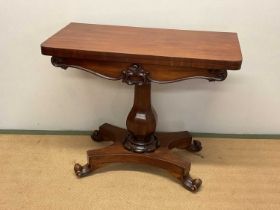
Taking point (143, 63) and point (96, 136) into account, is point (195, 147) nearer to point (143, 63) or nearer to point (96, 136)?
point (96, 136)

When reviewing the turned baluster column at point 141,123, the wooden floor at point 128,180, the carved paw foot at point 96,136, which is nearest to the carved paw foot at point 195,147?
the wooden floor at point 128,180

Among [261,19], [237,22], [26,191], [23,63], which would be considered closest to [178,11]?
[237,22]

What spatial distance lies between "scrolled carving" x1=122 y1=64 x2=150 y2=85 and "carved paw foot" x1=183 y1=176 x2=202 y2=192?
0.50 metres

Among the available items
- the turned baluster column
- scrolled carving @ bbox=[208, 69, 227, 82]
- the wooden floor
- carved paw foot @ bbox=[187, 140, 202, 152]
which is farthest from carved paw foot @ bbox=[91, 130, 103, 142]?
scrolled carving @ bbox=[208, 69, 227, 82]

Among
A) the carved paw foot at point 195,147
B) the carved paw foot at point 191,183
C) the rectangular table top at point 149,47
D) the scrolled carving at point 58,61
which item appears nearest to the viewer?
the rectangular table top at point 149,47

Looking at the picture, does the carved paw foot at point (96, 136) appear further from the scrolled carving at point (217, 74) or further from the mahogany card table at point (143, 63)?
the scrolled carving at point (217, 74)

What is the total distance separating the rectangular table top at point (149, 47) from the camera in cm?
119

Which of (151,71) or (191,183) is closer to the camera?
(151,71)

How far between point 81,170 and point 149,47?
65 cm

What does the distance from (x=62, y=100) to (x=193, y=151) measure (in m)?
0.76

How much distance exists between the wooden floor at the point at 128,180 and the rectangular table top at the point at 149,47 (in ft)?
1.92

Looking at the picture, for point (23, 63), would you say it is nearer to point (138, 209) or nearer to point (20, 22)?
point (20, 22)

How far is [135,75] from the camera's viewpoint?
126cm

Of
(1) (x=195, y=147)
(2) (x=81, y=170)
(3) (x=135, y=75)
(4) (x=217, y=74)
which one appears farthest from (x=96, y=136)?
(4) (x=217, y=74)
